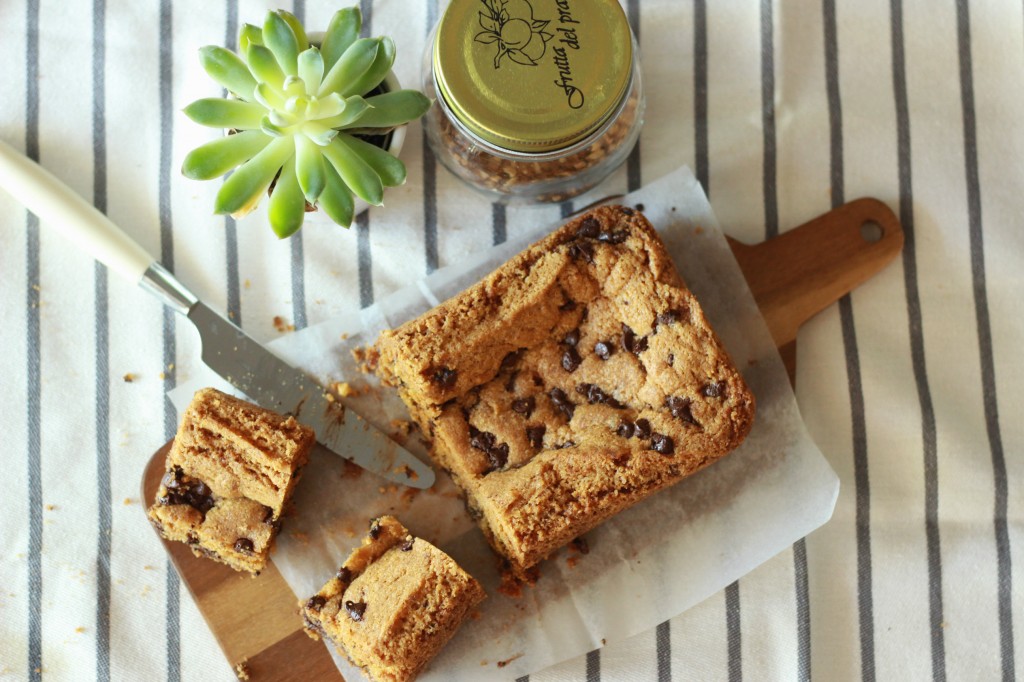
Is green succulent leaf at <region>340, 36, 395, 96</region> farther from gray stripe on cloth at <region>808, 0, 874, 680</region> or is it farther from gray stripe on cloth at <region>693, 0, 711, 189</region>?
gray stripe on cloth at <region>808, 0, 874, 680</region>

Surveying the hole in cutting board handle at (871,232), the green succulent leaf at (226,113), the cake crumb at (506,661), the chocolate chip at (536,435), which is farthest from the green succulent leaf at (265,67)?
the hole in cutting board handle at (871,232)

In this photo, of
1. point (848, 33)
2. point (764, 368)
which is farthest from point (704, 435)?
point (848, 33)

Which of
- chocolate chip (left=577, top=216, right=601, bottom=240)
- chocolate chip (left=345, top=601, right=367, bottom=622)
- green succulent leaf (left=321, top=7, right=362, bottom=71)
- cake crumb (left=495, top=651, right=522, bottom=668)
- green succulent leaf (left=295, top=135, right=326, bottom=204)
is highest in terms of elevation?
green succulent leaf (left=321, top=7, right=362, bottom=71)

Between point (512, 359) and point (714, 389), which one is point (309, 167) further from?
point (714, 389)

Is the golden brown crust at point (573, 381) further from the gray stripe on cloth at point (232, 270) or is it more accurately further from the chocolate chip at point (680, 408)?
the gray stripe on cloth at point (232, 270)

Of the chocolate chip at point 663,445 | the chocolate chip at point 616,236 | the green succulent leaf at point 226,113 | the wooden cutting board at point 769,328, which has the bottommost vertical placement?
the chocolate chip at point 663,445

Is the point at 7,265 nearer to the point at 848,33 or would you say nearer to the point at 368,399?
the point at 368,399

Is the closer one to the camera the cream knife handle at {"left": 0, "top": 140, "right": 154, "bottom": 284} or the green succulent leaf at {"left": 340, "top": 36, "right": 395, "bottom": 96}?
the green succulent leaf at {"left": 340, "top": 36, "right": 395, "bottom": 96}

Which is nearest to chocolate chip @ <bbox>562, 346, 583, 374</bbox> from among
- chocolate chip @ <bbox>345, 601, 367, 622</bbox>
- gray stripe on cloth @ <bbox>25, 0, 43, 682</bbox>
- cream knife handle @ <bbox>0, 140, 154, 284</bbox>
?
chocolate chip @ <bbox>345, 601, 367, 622</bbox>
